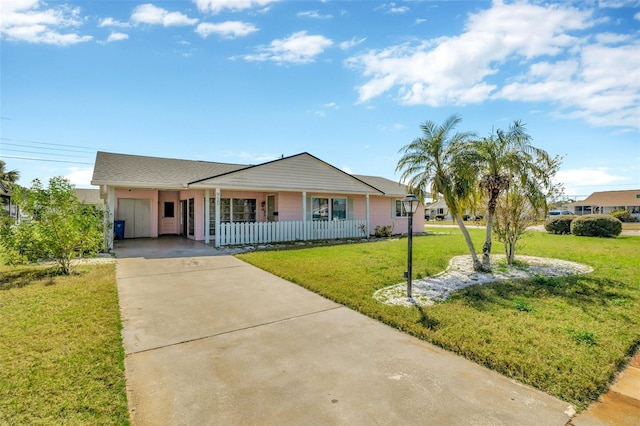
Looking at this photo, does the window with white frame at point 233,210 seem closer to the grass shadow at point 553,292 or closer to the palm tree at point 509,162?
the palm tree at point 509,162

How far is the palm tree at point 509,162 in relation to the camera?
7.83 meters

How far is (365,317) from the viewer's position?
4.84m

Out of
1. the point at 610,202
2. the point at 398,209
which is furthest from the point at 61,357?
the point at 610,202

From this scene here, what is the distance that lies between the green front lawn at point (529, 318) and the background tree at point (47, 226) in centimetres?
489

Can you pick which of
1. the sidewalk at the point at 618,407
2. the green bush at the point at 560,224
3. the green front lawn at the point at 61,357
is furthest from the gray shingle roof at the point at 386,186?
the green front lawn at the point at 61,357

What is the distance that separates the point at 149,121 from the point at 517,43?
18.9 m

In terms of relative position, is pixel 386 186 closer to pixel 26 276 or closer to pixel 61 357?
pixel 26 276

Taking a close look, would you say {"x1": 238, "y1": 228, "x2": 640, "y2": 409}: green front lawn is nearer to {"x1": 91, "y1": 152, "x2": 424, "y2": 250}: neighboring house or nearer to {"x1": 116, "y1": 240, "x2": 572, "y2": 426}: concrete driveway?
{"x1": 116, "y1": 240, "x2": 572, "y2": 426}: concrete driveway

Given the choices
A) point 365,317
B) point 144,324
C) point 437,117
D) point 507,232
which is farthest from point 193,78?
point 507,232

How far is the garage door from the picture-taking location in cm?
1602

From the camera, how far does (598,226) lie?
18219mm

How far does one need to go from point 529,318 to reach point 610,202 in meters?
65.7

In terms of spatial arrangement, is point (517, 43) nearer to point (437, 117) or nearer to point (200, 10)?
point (437, 117)

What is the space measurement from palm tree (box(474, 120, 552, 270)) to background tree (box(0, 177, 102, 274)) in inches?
Answer: 422
